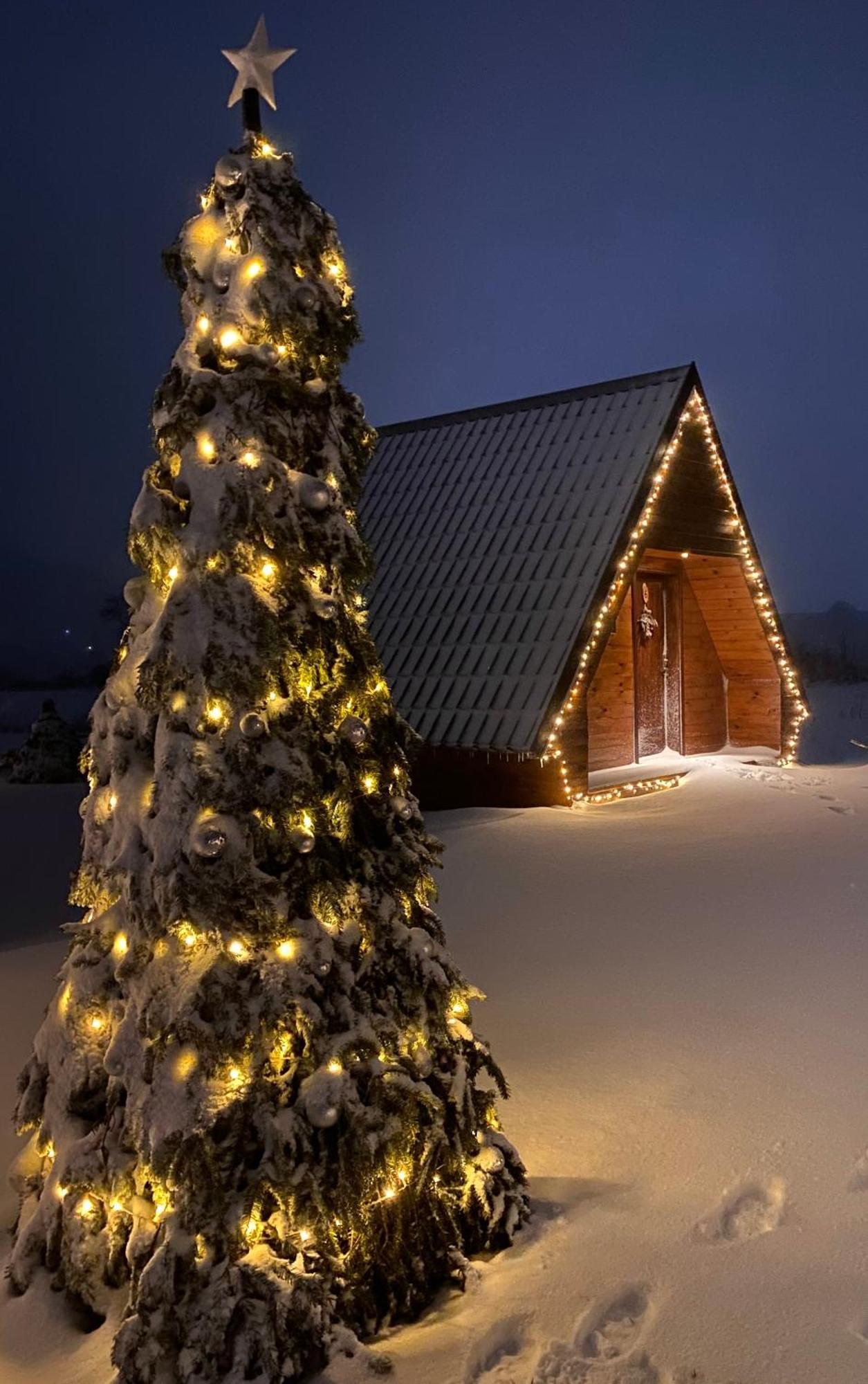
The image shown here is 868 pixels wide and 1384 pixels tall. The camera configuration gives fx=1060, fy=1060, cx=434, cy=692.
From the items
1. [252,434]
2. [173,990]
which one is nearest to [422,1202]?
[173,990]

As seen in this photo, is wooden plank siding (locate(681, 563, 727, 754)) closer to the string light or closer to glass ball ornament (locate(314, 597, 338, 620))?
the string light

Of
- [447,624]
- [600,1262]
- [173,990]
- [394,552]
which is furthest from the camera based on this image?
[394,552]

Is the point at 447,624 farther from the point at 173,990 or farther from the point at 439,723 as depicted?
the point at 173,990

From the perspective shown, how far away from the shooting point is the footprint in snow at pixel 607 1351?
10.6 feet

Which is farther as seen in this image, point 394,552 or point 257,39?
point 394,552

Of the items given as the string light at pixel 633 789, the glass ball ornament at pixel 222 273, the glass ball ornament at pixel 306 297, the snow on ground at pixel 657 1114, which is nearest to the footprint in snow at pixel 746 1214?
the snow on ground at pixel 657 1114

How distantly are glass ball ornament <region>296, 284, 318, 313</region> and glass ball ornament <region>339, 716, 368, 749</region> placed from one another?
1508 mm

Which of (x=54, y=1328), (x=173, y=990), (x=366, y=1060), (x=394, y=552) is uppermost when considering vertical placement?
(x=394, y=552)

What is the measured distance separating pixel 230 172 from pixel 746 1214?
4380 millimetres

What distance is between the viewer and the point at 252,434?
380 centimetres

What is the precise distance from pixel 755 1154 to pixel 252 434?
11.7ft

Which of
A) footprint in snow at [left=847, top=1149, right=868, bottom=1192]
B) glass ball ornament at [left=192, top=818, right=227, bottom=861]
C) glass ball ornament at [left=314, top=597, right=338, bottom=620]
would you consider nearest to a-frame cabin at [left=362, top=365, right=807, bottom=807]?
footprint in snow at [left=847, top=1149, right=868, bottom=1192]

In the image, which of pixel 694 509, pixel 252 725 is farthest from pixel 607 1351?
pixel 694 509

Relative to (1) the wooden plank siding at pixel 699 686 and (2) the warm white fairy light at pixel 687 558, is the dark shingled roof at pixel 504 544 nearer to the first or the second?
(2) the warm white fairy light at pixel 687 558
